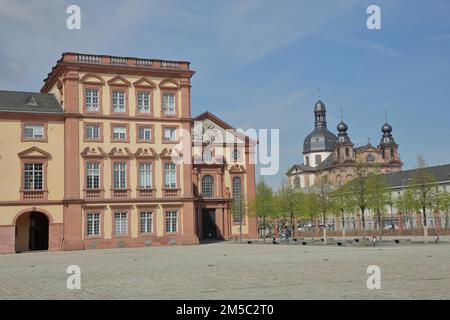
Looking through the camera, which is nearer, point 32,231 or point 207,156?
point 32,231

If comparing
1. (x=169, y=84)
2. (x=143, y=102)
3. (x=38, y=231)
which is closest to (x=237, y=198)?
(x=169, y=84)

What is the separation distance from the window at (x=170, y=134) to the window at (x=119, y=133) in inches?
143

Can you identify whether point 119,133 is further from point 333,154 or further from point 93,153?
point 333,154

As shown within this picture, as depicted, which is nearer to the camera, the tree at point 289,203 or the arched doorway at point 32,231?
the arched doorway at point 32,231

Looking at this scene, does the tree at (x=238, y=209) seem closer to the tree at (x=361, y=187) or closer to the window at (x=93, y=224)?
the tree at (x=361, y=187)

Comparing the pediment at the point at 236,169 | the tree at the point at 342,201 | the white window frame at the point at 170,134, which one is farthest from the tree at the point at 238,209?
the white window frame at the point at 170,134

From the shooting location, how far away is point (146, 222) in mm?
49812

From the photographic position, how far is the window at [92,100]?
48500 millimetres

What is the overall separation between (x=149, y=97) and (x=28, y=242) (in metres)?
15.7

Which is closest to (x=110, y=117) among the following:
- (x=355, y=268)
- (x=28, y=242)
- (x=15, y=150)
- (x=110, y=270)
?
(x=15, y=150)

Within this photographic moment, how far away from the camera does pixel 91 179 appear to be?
4809 cm

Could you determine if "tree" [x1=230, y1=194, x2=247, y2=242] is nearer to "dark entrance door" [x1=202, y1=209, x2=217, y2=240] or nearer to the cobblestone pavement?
"dark entrance door" [x1=202, y1=209, x2=217, y2=240]

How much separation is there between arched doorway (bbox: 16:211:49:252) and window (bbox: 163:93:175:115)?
13619mm

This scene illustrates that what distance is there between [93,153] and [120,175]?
115 inches
